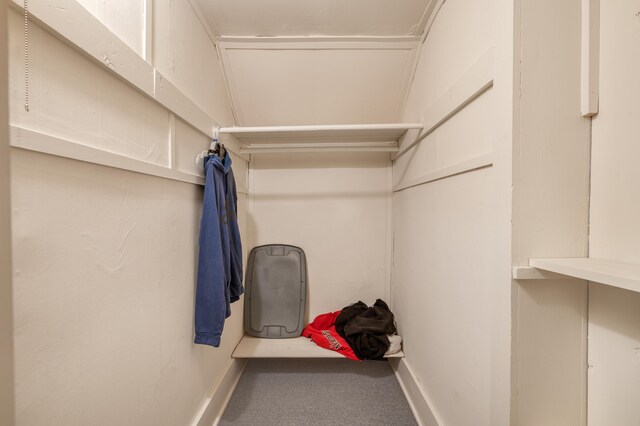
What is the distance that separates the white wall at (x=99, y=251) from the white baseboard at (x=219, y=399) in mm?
113

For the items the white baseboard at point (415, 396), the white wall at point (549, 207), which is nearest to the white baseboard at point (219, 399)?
the white baseboard at point (415, 396)

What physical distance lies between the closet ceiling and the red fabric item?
5.32ft

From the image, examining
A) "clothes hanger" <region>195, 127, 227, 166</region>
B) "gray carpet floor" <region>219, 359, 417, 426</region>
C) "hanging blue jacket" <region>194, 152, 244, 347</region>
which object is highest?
"clothes hanger" <region>195, 127, 227, 166</region>

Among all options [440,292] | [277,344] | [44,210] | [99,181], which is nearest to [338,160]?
[440,292]

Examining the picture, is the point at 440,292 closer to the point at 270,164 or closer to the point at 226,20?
the point at 270,164

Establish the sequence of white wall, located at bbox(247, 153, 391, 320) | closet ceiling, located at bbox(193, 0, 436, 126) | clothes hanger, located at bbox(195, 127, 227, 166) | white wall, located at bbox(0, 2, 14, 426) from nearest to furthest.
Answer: white wall, located at bbox(0, 2, 14, 426)
clothes hanger, located at bbox(195, 127, 227, 166)
closet ceiling, located at bbox(193, 0, 436, 126)
white wall, located at bbox(247, 153, 391, 320)

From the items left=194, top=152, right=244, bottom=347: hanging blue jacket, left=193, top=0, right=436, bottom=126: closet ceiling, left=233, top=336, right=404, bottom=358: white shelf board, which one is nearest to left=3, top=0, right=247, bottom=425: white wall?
left=194, top=152, right=244, bottom=347: hanging blue jacket

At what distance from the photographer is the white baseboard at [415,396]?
1.33 metres

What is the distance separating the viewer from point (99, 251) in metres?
0.74

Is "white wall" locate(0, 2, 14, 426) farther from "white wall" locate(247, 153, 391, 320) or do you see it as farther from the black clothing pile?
"white wall" locate(247, 153, 391, 320)

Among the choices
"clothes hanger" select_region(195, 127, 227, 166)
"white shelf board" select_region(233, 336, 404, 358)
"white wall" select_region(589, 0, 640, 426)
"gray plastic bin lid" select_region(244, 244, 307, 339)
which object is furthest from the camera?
"gray plastic bin lid" select_region(244, 244, 307, 339)

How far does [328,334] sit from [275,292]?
1.82 feet

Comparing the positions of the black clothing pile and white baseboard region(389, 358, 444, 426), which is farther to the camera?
Answer: the black clothing pile

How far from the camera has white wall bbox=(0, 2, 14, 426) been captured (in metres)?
0.30
